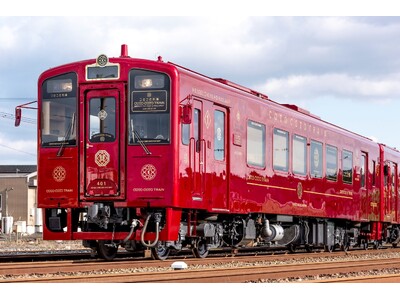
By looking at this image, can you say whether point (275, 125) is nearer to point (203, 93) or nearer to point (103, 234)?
point (203, 93)

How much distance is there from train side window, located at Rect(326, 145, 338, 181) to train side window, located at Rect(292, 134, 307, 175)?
1.87 meters

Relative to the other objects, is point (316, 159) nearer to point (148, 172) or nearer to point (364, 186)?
point (364, 186)

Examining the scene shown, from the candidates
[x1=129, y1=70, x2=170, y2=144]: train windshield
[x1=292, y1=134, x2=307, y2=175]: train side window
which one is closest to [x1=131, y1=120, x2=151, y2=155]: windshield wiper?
[x1=129, y1=70, x2=170, y2=144]: train windshield

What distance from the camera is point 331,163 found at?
2341cm

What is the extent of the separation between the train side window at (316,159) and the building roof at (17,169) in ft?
156

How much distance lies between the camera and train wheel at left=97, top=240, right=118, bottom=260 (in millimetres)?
16625

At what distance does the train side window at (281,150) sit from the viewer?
1958 cm

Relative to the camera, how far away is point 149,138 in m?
15.4

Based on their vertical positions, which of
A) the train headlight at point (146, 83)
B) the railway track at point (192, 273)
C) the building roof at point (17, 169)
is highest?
the train headlight at point (146, 83)

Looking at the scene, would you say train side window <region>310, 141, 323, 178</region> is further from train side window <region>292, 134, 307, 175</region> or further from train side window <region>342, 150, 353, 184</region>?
train side window <region>342, 150, 353, 184</region>

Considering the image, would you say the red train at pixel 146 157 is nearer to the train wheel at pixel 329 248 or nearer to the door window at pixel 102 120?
the door window at pixel 102 120

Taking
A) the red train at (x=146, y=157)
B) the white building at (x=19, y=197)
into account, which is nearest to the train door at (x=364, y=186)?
the red train at (x=146, y=157)

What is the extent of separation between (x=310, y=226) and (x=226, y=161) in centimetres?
672
